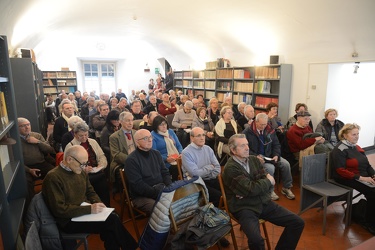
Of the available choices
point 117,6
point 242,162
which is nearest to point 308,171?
point 242,162

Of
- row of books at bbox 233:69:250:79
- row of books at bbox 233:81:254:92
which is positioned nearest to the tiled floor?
row of books at bbox 233:81:254:92

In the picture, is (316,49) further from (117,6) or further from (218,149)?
(117,6)

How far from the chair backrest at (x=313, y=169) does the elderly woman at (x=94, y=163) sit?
250 cm

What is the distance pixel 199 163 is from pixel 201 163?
3cm

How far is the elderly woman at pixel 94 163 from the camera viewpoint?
3222 millimetres

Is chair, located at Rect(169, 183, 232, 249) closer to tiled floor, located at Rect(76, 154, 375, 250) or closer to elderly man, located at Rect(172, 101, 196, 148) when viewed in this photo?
tiled floor, located at Rect(76, 154, 375, 250)

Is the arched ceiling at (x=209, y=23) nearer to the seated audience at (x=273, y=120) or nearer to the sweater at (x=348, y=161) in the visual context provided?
the seated audience at (x=273, y=120)

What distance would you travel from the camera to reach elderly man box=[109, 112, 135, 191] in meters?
3.51

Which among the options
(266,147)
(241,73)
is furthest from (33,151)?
(241,73)

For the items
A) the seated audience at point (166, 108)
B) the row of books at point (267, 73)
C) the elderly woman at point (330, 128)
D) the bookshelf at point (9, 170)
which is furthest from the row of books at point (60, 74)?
the elderly woman at point (330, 128)

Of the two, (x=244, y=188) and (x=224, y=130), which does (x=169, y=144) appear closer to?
(x=224, y=130)

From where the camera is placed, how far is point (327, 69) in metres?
5.81

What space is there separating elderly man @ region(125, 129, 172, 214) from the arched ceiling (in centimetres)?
336

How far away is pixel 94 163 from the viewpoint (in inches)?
134
